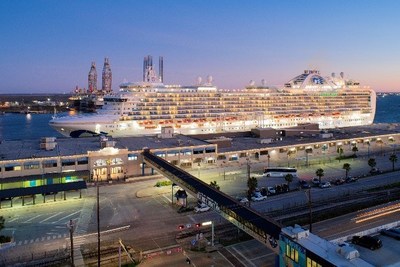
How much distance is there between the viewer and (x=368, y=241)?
77.0ft

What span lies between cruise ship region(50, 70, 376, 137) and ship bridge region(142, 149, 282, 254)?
38.5 meters

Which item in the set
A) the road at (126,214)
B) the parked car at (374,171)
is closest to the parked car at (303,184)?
the road at (126,214)

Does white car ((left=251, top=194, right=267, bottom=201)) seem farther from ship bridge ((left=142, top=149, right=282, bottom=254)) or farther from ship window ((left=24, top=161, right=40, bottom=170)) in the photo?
ship window ((left=24, top=161, right=40, bottom=170))

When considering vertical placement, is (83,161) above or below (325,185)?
above

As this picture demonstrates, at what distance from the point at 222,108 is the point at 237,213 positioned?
6057 centimetres

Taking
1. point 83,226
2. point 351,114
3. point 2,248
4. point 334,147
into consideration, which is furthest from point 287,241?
point 351,114

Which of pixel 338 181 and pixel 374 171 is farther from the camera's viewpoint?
pixel 374 171

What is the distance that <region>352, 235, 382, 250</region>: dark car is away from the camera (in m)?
23.2

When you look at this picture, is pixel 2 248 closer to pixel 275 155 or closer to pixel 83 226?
pixel 83 226

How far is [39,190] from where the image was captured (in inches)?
1357

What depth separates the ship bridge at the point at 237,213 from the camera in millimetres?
19844

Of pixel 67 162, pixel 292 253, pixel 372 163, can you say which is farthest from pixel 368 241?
pixel 67 162

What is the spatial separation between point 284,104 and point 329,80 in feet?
68.7

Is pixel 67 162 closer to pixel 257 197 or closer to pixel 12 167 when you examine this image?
pixel 12 167
